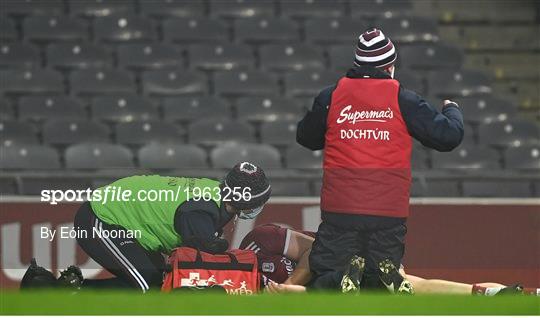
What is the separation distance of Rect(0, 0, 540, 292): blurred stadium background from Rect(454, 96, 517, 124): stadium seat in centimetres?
1

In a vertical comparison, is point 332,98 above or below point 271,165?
above

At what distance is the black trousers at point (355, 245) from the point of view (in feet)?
24.6

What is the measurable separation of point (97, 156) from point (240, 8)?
3198 mm

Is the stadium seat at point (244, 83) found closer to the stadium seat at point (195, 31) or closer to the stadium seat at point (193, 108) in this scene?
the stadium seat at point (193, 108)

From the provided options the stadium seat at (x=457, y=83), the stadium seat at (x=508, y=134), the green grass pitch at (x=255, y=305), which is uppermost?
the stadium seat at (x=457, y=83)

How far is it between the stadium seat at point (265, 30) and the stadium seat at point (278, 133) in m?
1.60

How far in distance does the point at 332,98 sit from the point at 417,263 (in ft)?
3.53

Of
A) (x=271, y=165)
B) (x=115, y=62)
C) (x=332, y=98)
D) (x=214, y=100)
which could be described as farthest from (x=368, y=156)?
(x=115, y=62)

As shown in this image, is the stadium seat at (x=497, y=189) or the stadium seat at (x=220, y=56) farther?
the stadium seat at (x=220, y=56)

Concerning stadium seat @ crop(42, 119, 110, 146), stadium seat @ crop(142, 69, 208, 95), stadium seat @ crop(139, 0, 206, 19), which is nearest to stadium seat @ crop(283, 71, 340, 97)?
stadium seat @ crop(142, 69, 208, 95)

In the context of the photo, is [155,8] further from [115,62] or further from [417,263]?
[417,263]

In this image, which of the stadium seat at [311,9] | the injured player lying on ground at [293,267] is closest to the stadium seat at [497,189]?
the injured player lying on ground at [293,267]

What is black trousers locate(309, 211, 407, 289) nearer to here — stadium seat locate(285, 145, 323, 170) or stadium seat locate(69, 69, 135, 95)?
stadium seat locate(285, 145, 323, 170)

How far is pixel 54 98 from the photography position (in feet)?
44.4
